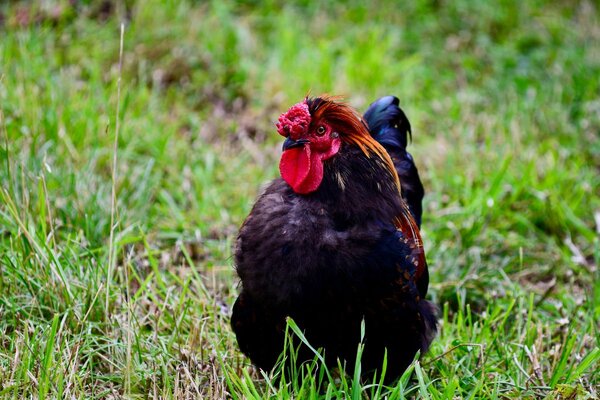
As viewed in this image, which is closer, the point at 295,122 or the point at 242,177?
the point at 295,122

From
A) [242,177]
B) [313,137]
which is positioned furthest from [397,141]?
[242,177]

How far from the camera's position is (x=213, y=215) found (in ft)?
15.9

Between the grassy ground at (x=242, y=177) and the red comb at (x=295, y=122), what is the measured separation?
2.89 ft

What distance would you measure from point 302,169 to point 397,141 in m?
1.15

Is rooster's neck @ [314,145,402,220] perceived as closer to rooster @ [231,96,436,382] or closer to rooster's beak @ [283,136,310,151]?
rooster @ [231,96,436,382]

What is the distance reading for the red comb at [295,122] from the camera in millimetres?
2830

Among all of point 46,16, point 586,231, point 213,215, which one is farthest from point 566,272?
point 46,16

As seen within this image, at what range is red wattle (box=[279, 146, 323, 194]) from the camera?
2.86 meters

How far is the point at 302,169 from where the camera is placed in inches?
113

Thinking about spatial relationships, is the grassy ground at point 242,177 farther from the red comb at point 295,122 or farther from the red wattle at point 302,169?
the red comb at point 295,122

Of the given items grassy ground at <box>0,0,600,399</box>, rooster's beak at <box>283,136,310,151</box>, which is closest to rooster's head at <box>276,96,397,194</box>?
rooster's beak at <box>283,136,310,151</box>

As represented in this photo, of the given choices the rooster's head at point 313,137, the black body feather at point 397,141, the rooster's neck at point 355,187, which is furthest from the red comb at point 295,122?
the black body feather at point 397,141

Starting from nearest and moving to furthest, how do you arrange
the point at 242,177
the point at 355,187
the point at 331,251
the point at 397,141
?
the point at 331,251, the point at 355,187, the point at 397,141, the point at 242,177

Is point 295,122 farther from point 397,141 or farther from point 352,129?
point 397,141
